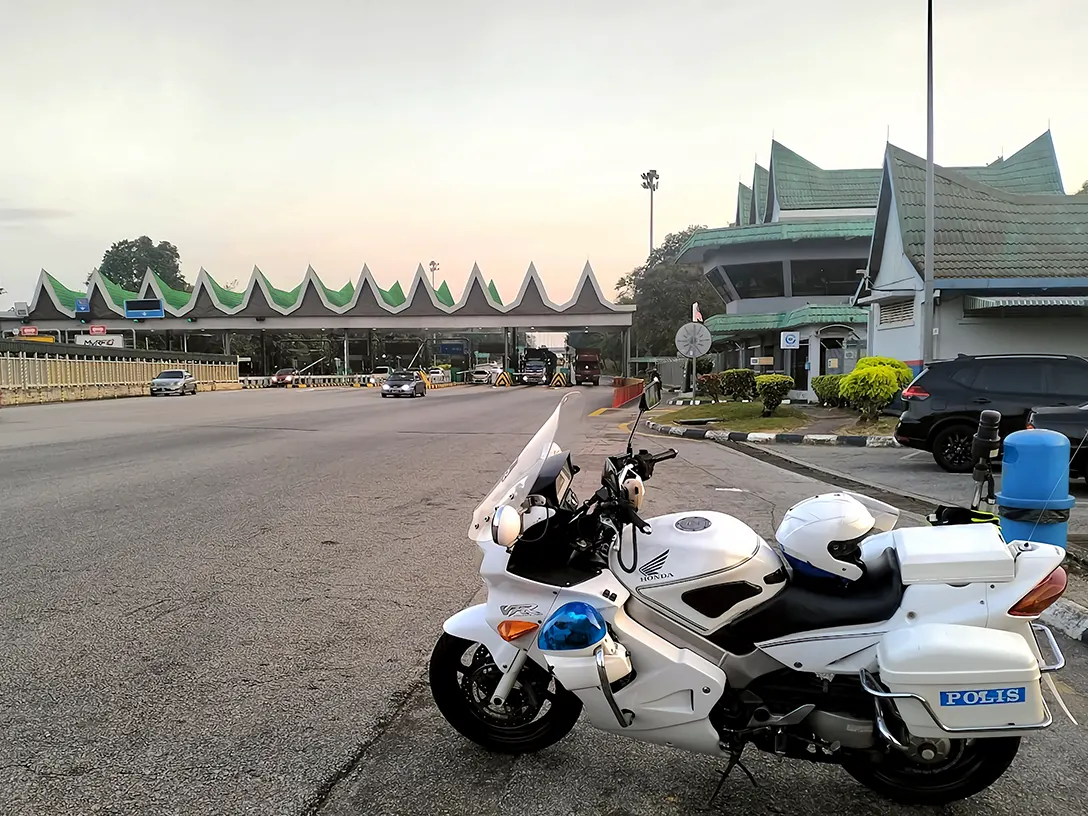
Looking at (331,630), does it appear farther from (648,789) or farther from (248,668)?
(648,789)

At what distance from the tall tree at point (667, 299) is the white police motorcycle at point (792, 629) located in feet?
195

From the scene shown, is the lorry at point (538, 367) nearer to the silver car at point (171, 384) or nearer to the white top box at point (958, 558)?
the silver car at point (171, 384)

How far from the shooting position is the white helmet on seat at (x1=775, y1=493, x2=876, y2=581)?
104 inches

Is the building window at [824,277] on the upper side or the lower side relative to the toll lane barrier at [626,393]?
upper

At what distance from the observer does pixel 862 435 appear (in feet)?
51.2

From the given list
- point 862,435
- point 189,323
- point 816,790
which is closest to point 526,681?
point 816,790

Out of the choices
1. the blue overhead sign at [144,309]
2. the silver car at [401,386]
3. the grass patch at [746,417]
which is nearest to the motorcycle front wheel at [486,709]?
the grass patch at [746,417]

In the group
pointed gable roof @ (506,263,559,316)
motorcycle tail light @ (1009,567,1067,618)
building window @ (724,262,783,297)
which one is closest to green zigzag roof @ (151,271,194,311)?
pointed gable roof @ (506,263,559,316)

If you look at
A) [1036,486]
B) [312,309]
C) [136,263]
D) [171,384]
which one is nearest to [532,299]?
[312,309]

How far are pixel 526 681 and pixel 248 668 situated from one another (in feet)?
5.82

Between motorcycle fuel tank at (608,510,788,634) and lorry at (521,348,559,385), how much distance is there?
181ft

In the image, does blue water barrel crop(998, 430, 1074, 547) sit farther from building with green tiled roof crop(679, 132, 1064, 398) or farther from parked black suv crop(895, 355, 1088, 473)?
building with green tiled roof crop(679, 132, 1064, 398)

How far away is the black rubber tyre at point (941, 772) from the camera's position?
262cm

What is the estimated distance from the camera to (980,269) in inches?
768
